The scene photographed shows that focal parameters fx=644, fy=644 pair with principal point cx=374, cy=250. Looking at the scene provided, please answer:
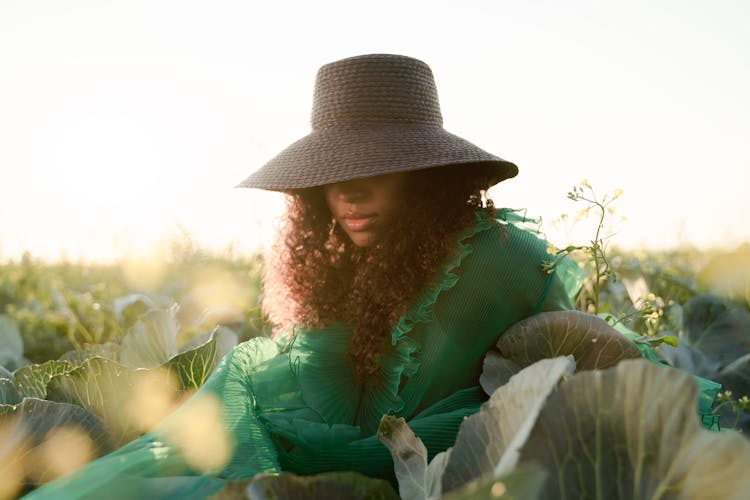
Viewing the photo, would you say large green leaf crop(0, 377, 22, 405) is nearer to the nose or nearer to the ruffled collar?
the ruffled collar

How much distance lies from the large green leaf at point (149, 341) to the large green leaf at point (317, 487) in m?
1.16

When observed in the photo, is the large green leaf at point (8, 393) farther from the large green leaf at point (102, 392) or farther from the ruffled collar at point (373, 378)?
the ruffled collar at point (373, 378)

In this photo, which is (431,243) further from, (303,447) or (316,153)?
(303,447)

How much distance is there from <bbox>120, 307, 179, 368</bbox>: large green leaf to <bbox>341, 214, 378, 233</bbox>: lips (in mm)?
557

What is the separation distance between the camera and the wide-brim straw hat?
5.05 feet

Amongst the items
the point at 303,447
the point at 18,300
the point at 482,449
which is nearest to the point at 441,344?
the point at 303,447

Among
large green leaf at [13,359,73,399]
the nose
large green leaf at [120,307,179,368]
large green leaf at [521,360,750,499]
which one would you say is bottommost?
large green leaf at [120,307,179,368]

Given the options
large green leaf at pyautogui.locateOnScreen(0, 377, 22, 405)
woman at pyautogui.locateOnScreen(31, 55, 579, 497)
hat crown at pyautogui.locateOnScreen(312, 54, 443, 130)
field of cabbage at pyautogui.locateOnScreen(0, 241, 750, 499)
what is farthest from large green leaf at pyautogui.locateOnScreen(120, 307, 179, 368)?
hat crown at pyautogui.locateOnScreen(312, 54, 443, 130)

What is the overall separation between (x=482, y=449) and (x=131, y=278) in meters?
3.99

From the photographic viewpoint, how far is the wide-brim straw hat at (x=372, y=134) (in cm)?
154

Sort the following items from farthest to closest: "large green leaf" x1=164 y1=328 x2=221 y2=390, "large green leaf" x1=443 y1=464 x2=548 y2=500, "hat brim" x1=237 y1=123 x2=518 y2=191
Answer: "hat brim" x1=237 y1=123 x2=518 y2=191, "large green leaf" x1=164 y1=328 x2=221 y2=390, "large green leaf" x1=443 y1=464 x2=548 y2=500

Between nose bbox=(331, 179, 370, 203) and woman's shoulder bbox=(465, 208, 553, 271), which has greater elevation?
nose bbox=(331, 179, 370, 203)

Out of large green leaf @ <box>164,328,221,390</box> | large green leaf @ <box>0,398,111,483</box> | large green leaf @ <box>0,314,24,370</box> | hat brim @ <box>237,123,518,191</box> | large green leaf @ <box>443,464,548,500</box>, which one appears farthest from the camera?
large green leaf @ <box>0,314,24,370</box>

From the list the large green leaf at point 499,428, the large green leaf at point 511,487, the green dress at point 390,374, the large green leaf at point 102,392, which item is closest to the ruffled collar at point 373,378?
the green dress at point 390,374
